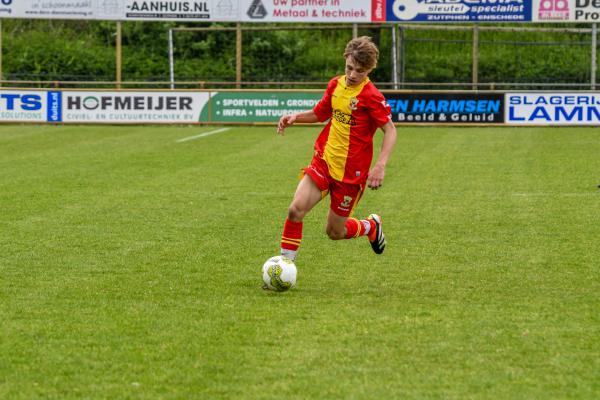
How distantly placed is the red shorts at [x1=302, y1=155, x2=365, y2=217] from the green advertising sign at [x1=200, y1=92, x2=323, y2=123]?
2117 centimetres

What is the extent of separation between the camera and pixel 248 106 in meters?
29.7

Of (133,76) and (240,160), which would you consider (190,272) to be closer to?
(240,160)

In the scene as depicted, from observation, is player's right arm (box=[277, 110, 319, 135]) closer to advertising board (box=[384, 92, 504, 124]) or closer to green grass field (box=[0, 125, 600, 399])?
green grass field (box=[0, 125, 600, 399])

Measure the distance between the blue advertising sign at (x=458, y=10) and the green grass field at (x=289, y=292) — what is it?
712 inches

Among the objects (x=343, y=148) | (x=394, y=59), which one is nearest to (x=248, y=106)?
(x=394, y=59)

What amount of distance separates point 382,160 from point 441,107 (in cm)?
2152

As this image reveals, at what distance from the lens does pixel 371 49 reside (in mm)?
7750


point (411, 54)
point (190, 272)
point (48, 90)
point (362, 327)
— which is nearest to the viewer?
point (362, 327)

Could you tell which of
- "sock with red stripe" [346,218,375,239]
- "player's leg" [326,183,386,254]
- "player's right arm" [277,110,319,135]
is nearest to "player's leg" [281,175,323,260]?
"player's leg" [326,183,386,254]

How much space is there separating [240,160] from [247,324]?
12981 mm

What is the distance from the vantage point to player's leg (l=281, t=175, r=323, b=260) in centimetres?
812

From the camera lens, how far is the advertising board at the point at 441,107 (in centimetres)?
2895

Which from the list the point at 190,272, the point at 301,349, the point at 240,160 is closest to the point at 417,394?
the point at 301,349

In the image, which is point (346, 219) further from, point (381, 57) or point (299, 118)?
point (381, 57)
